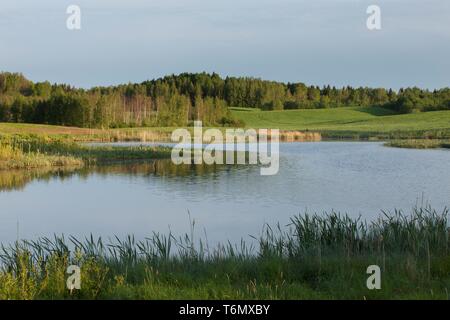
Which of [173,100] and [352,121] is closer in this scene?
[173,100]

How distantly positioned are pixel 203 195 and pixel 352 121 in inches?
2570

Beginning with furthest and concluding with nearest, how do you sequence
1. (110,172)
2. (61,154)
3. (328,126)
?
1. (328,126)
2. (61,154)
3. (110,172)

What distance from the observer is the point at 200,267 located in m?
7.20

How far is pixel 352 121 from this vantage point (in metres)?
79.3

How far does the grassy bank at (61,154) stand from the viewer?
82.0 feet

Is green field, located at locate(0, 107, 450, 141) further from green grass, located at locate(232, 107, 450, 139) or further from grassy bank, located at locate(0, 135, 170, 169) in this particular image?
grassy bank, located at locate(0, 135, 170, 169)

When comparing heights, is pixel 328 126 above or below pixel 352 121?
below

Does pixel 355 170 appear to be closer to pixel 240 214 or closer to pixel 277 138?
pixel 240 214

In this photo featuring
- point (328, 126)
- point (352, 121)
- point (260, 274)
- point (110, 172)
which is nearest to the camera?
point (260, 274)

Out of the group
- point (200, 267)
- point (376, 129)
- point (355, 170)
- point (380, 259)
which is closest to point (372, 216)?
point (380, 259)

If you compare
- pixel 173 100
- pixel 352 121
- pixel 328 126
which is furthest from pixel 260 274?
pixel 352 121

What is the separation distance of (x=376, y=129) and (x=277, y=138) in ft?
48.7

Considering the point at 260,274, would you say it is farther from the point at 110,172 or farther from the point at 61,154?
the point at 61,154

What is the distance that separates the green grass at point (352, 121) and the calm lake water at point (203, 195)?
1201 inches
